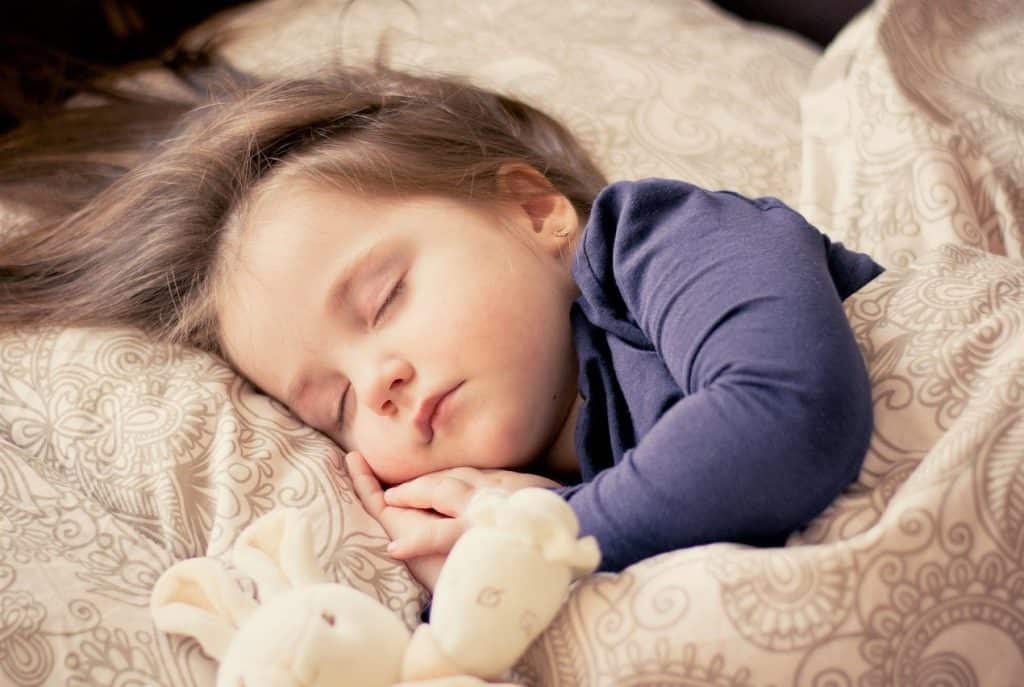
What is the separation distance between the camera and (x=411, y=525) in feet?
3.11

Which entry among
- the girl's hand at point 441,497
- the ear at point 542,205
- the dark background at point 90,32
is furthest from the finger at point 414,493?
the dark background at point 90,32

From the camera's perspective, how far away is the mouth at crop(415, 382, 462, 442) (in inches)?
37.8

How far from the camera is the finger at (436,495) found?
938 mm

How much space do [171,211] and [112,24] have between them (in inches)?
33.9

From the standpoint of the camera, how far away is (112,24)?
184cm

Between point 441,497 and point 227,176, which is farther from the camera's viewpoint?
point 227,176

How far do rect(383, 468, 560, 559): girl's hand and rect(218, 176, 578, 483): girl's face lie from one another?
0.07 feet

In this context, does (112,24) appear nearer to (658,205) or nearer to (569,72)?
(569,72)

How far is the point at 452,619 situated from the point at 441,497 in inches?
9.2

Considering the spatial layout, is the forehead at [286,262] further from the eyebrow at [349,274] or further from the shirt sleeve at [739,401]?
the shirt sleeve at [739,401]

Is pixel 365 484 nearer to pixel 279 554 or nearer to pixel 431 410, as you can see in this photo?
pixel 431 410

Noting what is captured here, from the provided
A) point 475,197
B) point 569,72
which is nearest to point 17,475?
point 475,197

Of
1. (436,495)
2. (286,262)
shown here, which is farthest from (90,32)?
(436,495)

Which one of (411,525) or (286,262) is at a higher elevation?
(286,262)
